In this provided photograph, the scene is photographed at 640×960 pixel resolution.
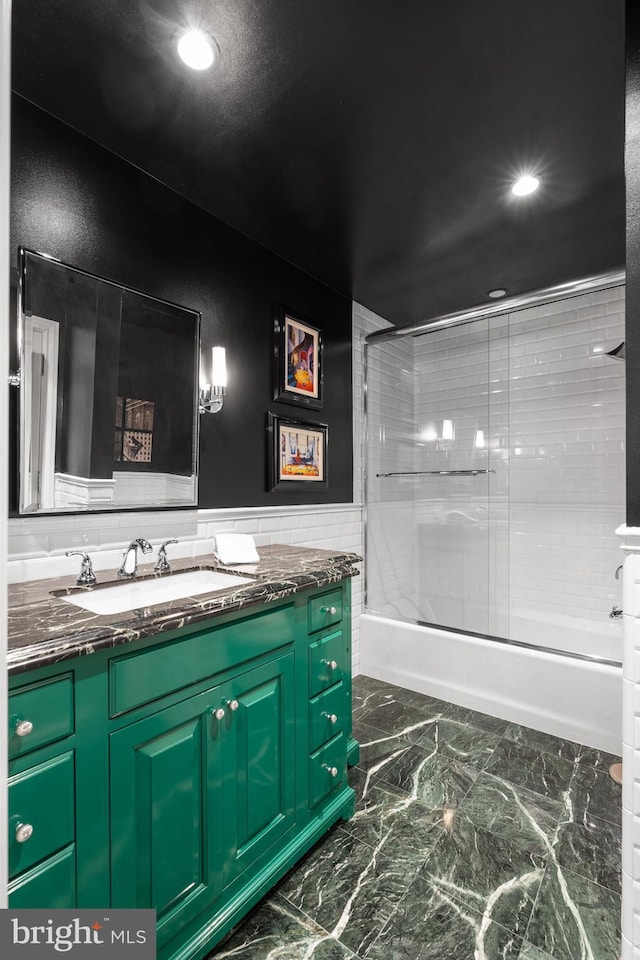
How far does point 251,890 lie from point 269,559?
106 centimetres

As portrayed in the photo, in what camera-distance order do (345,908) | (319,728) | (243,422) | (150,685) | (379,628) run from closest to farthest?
(150,685) < (345,908) < (319,728) < (243,422) < (379,628)

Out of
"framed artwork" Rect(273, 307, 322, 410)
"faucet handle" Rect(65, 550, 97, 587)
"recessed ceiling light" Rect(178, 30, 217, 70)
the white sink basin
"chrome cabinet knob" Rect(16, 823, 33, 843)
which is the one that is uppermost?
"recessed ceiling light" Rect(178, 30, 217, 70)

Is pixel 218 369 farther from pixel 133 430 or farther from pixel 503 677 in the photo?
pixel 503 677

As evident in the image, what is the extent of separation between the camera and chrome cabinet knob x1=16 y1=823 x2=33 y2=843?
93cm

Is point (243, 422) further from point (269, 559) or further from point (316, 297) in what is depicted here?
point (316, 297)

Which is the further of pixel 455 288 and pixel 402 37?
pixel 455 288

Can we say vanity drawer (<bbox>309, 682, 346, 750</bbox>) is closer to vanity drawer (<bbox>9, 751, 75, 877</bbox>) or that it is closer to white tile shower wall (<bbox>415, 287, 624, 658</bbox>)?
vanity drawer (<bbox>9, 751, 75, 877</bbox>)

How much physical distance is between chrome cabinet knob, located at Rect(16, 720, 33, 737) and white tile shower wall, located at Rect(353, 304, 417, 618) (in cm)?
247

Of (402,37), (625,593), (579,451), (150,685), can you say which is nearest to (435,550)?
(579,451)

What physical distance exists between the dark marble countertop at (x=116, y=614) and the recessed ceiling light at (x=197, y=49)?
1.58 metres

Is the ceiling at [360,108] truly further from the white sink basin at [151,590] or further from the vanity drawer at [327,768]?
the vanity drawer at [327,768]

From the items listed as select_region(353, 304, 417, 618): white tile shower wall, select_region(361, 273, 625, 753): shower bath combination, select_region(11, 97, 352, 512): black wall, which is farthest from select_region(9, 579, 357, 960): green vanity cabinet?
select_region(353, 304, 417, 618): white tile shower wall

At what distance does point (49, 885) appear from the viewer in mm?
987

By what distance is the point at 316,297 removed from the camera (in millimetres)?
2850
